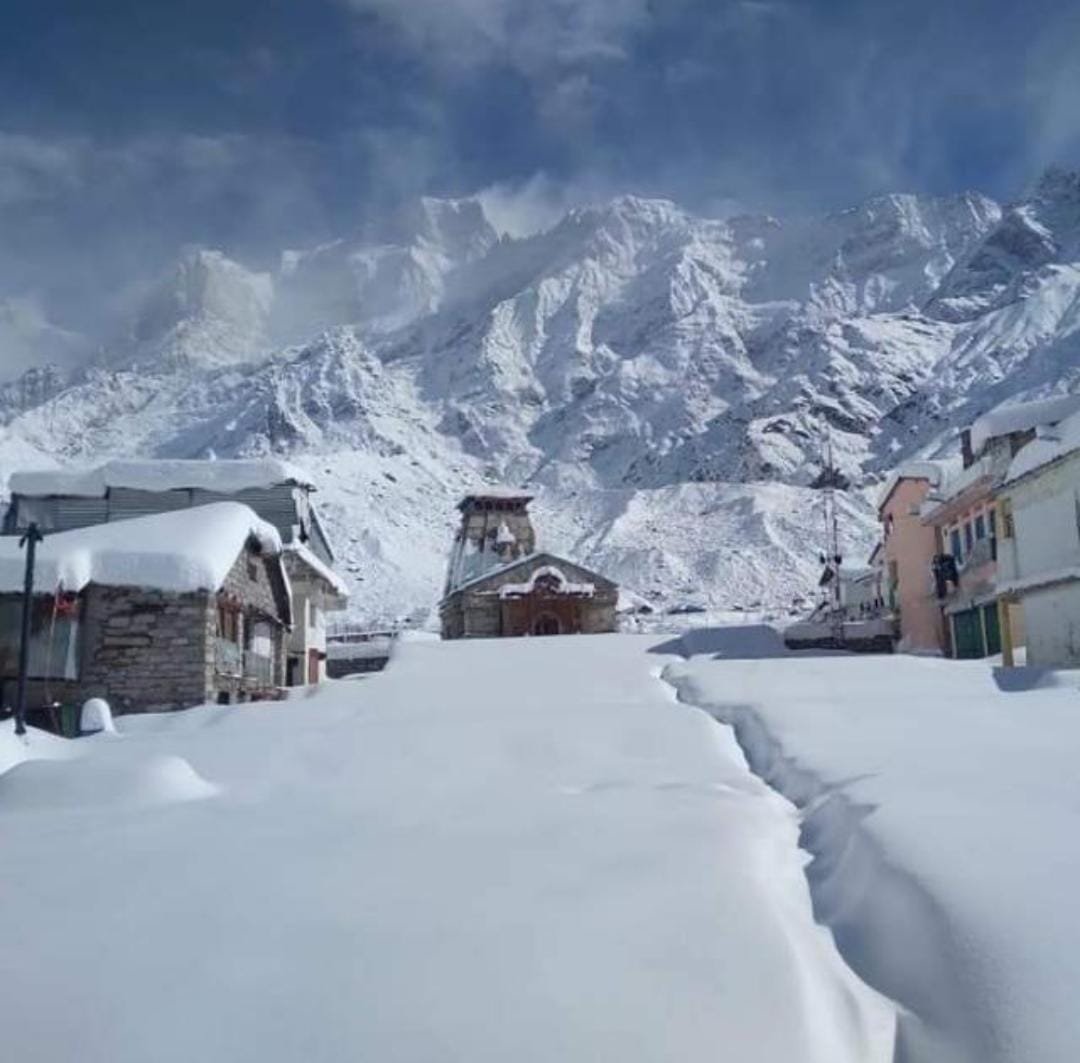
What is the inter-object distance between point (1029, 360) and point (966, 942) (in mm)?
158484

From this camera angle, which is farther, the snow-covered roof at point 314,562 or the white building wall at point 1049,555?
the snow-covered roof at point 314,562

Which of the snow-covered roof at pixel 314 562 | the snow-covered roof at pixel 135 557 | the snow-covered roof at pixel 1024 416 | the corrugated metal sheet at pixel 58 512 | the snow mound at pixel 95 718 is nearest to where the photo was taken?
the snow mound at pixel 95 718

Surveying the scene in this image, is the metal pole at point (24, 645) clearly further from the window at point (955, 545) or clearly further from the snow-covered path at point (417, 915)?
the window at point (955, 545)

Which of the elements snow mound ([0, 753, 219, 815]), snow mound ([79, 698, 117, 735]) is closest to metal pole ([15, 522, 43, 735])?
snow mound ([79, 698, 117, 735])

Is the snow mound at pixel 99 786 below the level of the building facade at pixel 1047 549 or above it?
below

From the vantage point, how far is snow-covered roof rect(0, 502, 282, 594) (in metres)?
17.9

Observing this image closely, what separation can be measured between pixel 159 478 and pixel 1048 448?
23180 millimetres

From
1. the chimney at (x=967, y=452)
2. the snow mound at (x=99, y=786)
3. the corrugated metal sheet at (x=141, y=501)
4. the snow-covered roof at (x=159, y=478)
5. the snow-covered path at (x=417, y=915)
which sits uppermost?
the chimney at (x=967, y=452)

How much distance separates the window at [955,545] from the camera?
112ft

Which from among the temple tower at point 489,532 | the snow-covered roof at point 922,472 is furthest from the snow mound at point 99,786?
the temple tower at point 489,532

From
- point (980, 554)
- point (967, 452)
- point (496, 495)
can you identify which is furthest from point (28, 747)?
point (496, 495)

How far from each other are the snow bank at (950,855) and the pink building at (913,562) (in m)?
24.1

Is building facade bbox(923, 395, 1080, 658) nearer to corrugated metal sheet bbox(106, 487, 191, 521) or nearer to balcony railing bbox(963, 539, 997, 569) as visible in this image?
balcony railing bbox(963, 539, 997, 569)

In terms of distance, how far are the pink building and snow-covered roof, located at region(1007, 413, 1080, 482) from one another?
13.6m
